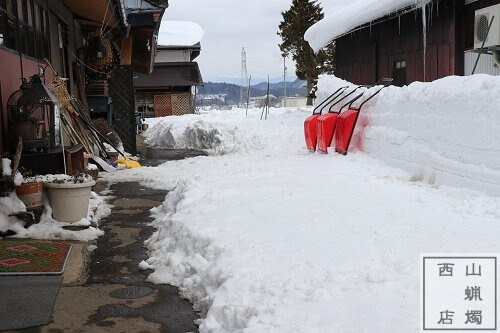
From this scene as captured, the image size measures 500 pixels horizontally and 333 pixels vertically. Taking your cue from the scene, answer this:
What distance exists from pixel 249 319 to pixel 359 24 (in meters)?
15.6

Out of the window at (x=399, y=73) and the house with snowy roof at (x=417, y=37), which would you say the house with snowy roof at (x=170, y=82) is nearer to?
the house with snowy roof at (x=417, y=37)

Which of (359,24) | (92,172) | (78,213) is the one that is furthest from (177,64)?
(78,213)

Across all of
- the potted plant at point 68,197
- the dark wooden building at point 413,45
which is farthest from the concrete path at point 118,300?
the dark wooden building at point 413,45

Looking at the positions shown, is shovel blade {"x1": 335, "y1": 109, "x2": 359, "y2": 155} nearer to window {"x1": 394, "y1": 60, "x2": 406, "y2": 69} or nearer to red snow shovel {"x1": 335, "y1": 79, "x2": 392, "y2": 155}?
red snow shovel {"x1": 335, "y1": 79, "x2": 392, "y2": 155}

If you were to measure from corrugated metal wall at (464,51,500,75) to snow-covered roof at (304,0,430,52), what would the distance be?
199 cm

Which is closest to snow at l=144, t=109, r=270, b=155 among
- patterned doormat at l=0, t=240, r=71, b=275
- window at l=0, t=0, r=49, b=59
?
window at l=0, t=0, r=49, b=59

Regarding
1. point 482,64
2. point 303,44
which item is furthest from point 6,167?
point 303,44

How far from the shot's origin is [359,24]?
17.5m

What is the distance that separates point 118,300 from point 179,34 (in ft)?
129

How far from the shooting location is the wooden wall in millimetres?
14414

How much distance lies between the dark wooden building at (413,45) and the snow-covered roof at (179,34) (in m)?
19.9

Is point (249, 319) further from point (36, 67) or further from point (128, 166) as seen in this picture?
point (128, 166)

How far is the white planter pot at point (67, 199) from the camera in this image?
623 cm

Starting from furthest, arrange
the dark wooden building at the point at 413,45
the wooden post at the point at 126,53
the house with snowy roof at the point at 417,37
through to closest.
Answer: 1. the wooden post at the point at 126,53
2. the dark wooden building at the point at 413,45
3. the house with snowy roof at the point at 417,37
